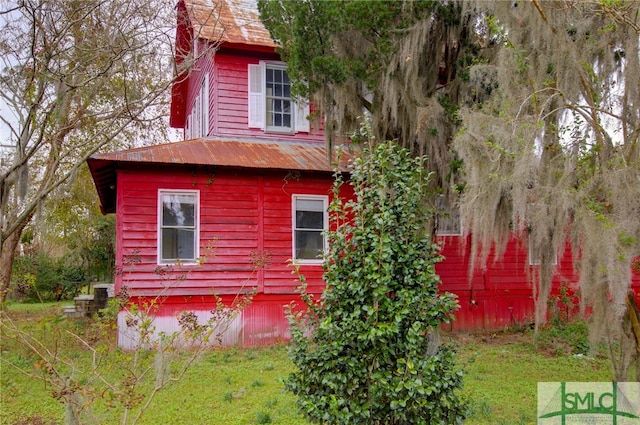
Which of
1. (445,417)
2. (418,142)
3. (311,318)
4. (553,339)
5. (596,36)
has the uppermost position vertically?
(596,36)

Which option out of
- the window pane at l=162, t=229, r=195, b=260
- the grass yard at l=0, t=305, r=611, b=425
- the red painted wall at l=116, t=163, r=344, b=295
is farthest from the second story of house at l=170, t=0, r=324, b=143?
the grass yard at l=0, t=305, r=611, b=425

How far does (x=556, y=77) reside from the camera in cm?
524

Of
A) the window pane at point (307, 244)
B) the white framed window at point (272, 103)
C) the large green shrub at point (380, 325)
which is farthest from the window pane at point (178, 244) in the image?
the large green shrub at point (380, 325)

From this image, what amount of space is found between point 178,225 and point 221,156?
156 cm

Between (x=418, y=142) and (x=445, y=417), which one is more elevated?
(x=418, y=142)

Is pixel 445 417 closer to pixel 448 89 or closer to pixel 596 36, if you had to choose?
pixel 596 36

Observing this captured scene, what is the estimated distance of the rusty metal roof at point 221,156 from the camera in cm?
904

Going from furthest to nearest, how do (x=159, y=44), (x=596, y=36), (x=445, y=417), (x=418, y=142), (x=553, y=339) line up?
(x=553, y=339) < (x=159, y=44) < (x=418, y=142) < (x=596, y=36) < (x=445, y=417)

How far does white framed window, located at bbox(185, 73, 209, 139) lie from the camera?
39.6ft

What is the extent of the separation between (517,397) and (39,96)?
7244 mm

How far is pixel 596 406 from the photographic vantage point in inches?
203

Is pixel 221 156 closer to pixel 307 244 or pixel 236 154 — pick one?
pixel 236 154

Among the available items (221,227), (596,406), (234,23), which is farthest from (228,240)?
(596,406)

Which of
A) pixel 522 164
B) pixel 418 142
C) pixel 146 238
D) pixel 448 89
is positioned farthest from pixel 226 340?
pixel 522 164
